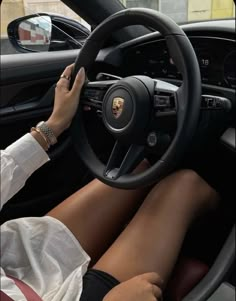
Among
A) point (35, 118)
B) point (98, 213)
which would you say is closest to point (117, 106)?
point (98, 213)

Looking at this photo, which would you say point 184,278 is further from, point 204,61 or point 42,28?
point 42,28

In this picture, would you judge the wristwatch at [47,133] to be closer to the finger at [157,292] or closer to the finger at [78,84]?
the finger at [78,84]

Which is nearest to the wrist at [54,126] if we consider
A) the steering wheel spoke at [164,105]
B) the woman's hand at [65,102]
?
the woman's hand at [65,102]

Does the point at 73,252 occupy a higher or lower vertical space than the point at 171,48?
lower

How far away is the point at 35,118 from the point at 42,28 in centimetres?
37

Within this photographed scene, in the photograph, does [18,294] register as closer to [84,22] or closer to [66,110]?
[66,110]

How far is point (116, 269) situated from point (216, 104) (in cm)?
41

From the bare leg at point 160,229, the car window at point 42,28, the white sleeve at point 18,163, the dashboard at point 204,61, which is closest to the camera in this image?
the white sleeve at point 18,163

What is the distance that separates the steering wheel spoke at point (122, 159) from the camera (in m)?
1.05

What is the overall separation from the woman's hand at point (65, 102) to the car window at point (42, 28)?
45 centimetres

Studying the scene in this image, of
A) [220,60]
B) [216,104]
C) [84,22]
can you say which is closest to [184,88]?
[216,104]

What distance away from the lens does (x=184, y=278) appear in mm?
1011

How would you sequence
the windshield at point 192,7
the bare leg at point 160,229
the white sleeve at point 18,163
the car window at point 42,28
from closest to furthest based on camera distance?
the white sleeve at point 18,163
the bare leg at point 160,229
the windshield at point 192,7
the car window at point 42,28

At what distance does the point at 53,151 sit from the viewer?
1.49m
